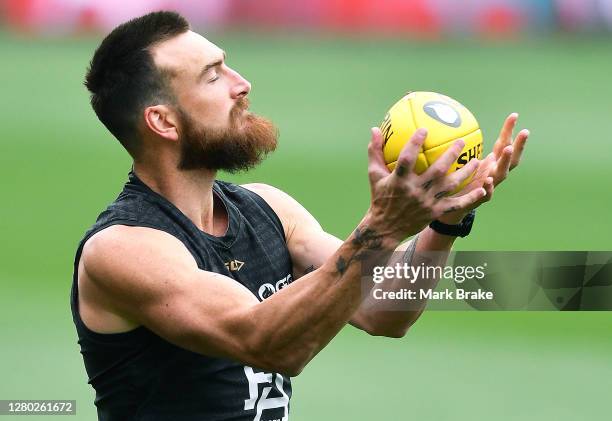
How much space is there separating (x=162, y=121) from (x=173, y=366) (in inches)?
46.5

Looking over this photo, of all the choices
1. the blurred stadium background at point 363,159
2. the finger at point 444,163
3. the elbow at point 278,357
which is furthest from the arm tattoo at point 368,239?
the blurred stadium background at point 363,159

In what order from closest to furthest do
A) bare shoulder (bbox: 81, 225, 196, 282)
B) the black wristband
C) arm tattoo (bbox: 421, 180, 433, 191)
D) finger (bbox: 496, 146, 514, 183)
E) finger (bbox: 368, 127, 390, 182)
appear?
arm tattoo (bbox: 421, 180, 433, 191) < finger (bbox: 368, 127, 390, 182) < finger (bbox: 496, 146, 514, 183) < bare shoulder (bbox: 81, 225, 196, 282) < the black wristband

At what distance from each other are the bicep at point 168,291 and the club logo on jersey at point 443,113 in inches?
41.3

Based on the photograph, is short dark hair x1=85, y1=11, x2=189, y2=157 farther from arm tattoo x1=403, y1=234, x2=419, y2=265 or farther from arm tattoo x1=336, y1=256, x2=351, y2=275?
arm tattoo x1=336, y1=256, x2=351, y2=275

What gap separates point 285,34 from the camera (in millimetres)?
34938

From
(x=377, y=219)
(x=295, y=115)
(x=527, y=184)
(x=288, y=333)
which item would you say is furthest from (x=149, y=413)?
(x=295, y=115)

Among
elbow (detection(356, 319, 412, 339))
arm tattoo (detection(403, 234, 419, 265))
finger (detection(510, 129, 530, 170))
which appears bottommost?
elbow (detection(356, 319, 412, 339))

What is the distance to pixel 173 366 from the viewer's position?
549 cm

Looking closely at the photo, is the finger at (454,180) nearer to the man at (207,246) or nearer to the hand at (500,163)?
the man at (207,246)

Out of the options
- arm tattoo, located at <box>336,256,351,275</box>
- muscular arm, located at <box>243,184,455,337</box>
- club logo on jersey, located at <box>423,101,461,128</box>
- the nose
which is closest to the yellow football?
club logo on jersey, located at <box>423,101,461,128</box>

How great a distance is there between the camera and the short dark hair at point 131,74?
5930 millimetres

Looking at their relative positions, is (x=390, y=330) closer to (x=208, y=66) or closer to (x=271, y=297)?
(x=271, y=297)

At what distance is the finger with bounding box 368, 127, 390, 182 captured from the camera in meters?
4.79

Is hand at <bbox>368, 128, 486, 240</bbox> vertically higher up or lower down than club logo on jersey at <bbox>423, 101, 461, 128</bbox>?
lower down
